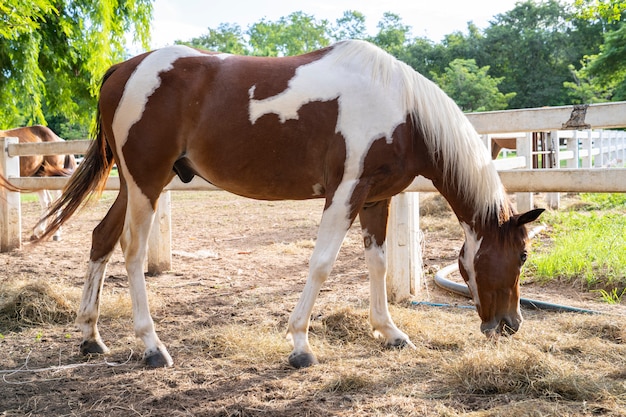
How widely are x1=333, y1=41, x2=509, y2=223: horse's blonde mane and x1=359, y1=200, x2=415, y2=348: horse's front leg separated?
0.50 m

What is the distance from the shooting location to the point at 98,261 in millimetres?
3504

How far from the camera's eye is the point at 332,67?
3.25 m

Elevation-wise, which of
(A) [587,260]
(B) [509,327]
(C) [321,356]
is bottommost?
(C) [321,356]

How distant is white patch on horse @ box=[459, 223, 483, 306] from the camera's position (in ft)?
10.6

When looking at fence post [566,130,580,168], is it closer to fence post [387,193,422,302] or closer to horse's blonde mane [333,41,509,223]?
fence post [387,193,422,302]

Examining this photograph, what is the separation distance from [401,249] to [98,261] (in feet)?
7.30

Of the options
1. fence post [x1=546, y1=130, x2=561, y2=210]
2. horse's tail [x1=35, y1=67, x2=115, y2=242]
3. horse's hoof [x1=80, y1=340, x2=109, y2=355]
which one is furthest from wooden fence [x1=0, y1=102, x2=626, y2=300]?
fence post [x1=546, y1=130, x2=561, y2=210]

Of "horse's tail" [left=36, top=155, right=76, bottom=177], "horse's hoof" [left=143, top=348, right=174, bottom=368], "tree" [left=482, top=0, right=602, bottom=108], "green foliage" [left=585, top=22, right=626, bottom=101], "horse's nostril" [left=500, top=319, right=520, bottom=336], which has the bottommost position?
"horse's hoof" [left=143, top=348, right=174, bottom=368]

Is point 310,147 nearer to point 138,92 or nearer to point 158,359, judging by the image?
point 138,92

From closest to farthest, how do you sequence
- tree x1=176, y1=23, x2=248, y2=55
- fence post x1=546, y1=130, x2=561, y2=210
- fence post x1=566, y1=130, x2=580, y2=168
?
fence post x1=546, y1=130, x2=561, y2=210 < fence post x1=566, y1=130, x2=580, y2=168 < tree x1=176, y1=23, x2=248, y2=55

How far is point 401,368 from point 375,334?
542 millimetres

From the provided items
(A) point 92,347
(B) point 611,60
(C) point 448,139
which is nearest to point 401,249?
(C) point 448,139

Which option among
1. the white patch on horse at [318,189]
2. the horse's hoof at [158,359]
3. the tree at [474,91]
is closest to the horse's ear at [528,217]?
the white patch on horse at [318,189]

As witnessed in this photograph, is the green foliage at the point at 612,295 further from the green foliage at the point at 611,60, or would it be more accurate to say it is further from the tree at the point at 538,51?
the tree at the point at 538,51
